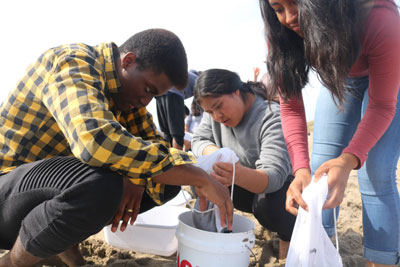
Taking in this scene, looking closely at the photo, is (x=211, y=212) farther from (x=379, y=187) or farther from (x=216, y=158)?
(x=379, y=187)

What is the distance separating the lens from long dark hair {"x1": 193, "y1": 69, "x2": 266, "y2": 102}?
1857mm

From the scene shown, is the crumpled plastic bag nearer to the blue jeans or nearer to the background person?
the blue jeans

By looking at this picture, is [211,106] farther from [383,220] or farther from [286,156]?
[383,220]

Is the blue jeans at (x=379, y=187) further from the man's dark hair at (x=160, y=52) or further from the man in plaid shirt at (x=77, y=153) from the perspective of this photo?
the man's dark hair at (x=160, y=52)

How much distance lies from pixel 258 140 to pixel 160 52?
768 millimetres

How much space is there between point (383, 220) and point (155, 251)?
104 cm

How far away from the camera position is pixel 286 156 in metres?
1.68

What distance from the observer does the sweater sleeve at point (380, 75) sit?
1.13m

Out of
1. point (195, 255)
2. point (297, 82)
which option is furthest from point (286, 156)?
point (195, 255)

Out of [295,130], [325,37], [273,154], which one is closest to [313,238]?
[295,130]

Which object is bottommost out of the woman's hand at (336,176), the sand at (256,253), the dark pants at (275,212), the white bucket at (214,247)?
the sand at (256,253)

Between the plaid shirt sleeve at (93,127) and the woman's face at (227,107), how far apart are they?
75 cm

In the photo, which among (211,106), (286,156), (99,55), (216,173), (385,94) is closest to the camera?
(385,94)

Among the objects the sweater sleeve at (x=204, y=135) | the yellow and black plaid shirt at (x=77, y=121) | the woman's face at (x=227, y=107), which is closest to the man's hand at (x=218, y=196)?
the yellow and black plaid shirt at (x=77, y=121)
